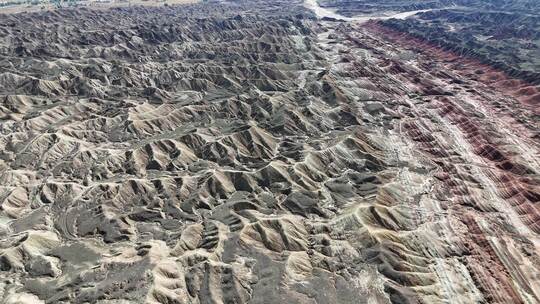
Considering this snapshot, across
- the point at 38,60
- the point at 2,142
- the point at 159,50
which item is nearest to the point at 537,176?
the point at 2,142

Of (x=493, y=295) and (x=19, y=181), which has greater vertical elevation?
(x=493, y=295)

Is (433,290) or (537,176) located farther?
(537,176)

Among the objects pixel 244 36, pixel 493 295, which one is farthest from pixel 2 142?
pixel 244 36

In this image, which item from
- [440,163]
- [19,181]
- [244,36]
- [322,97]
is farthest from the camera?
[244,36]

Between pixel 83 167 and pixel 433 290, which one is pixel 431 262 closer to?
pixel 433 290

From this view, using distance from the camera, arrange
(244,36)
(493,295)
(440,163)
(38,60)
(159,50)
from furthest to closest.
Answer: (244,36)
(159,50)
(38,60)
(440,163)
(493,295)

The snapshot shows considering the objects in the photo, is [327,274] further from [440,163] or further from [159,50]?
[159,50]
